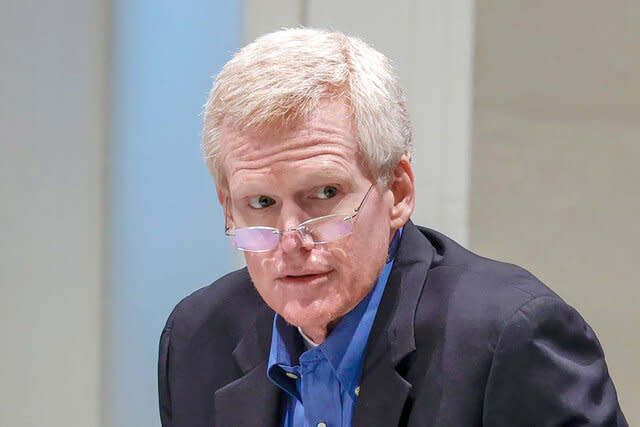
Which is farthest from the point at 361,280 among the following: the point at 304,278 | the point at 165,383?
the point at 165,383

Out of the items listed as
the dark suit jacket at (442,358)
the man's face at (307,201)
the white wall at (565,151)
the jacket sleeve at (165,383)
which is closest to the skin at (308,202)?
the man's face at (307,201)

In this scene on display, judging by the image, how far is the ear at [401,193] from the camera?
1.93 m

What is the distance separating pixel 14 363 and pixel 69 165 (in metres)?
0.59

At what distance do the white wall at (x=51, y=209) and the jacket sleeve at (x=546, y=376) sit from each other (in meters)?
1.69

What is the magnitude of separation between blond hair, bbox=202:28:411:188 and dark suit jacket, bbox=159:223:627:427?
246 mm

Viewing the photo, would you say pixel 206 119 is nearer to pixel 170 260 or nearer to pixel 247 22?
pixel 247 22

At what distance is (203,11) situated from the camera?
288 centimetres

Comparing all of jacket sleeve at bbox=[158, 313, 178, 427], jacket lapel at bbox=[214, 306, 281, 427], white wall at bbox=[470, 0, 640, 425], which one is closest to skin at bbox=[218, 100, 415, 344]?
jacket lapel at bbox=[214, 306, 281, 427]

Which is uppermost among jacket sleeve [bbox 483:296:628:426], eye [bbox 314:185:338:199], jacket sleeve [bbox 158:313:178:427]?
eye [bbox 314:185:338:199]

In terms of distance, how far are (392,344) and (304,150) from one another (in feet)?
1.29

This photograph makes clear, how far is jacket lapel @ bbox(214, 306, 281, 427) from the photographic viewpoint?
2021 mm

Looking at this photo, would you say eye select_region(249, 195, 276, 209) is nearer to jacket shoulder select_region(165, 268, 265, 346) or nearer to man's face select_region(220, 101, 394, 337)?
man's face select_region(220, 101, 394, 337)

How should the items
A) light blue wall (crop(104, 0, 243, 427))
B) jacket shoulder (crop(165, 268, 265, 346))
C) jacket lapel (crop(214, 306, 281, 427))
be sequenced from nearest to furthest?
jacket lapel (crop(214, 306, 281, 427)) < jacket shoulder (crop(165, 268, 265, 346)) < light blue wall (crop(104, 0, 243, 427))

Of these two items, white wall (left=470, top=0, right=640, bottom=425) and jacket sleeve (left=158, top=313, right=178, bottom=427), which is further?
white wall (left=470, top=0, right=640, bottom=425)
